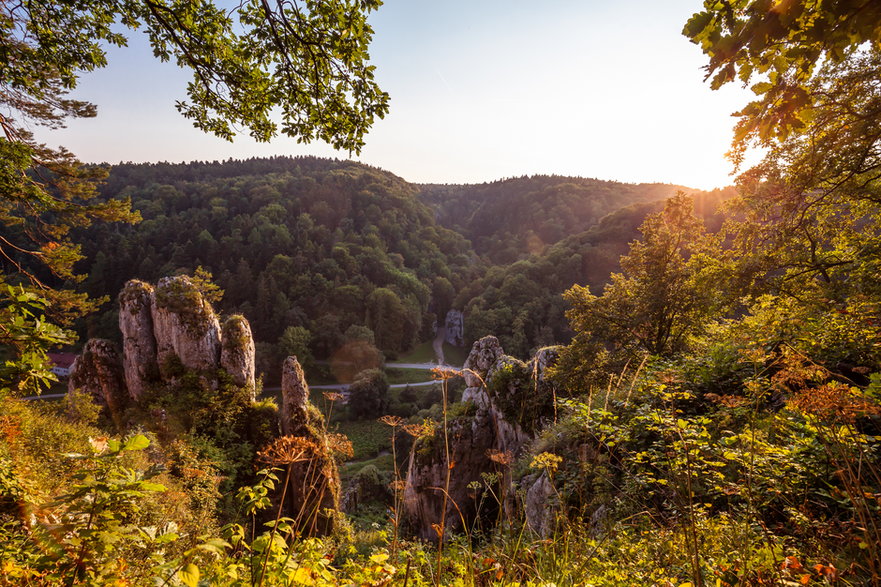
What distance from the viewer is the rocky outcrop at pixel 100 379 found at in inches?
600

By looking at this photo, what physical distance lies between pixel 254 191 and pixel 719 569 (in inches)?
3989

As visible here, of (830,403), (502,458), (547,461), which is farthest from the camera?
(502,458)

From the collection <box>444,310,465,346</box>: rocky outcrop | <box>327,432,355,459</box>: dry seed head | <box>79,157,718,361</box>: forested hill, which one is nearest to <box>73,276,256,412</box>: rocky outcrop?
<box>327,432,355,459</box>: dry seed head

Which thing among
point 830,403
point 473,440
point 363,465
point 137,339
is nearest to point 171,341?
point 137,339

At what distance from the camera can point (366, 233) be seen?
8719 centimetres

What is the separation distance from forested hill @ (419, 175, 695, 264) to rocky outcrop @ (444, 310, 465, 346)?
1194 inches

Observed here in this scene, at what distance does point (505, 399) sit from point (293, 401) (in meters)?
9.73

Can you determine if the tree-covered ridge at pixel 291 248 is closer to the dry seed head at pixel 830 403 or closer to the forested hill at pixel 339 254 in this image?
the forested hill at pixel 339 254

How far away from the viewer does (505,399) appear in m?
13.3

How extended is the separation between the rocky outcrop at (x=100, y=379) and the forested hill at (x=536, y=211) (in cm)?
8905

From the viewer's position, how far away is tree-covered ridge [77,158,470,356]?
210ft

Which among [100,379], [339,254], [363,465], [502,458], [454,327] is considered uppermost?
[339,254]

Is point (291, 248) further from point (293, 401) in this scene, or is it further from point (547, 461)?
point (547, 461)

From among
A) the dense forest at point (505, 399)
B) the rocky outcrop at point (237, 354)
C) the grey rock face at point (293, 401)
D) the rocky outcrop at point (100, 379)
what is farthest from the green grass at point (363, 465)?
the rocky outcrop at point (100, 379)
